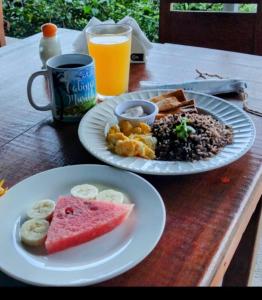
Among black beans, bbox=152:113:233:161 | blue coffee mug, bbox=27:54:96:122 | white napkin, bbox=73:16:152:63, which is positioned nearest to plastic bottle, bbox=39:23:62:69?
white napkin, bbox=73:16:152:63

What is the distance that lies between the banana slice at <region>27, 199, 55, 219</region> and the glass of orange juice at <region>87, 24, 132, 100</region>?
484mm

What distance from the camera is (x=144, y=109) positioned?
94 cm

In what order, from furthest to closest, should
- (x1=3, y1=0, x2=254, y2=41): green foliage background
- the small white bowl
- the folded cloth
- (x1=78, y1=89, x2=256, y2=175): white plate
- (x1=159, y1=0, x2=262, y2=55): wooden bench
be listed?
(x1=3, y1=0, x2=254, y2=41): green foliage background
(x1=159, y1=0, x2=262, y2=55): wooden bench
the folded cloth
the small white bowl
(x1=78, y1=89, x2=256, y2=175): white plate

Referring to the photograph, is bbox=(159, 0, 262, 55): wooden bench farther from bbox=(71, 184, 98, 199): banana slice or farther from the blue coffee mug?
bbox=(71, 184, 98, 199): banana slice

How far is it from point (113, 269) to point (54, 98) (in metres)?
0.50

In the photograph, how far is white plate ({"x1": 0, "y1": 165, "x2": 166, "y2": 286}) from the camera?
0.56 meters

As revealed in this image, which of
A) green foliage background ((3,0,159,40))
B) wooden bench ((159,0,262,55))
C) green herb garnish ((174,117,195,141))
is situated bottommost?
green foliage background ((3,0,159,40))

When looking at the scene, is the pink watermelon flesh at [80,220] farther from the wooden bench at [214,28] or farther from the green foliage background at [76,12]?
the green foliage background at [76,12]

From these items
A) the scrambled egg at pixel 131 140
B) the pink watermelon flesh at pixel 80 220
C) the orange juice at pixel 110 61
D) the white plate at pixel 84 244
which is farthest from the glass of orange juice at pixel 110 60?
the pink watermelon flesh at pixel 80 220

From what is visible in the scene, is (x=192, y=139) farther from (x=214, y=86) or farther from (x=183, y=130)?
(x=214, y=86)

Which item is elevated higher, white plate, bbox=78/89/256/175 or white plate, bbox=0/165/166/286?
white plate, bbox=78/89/256/175

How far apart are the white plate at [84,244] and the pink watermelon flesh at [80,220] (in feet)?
0.03

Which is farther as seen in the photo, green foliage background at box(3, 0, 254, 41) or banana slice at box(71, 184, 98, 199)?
green foliage background at box(3, 0, 254, 41)
